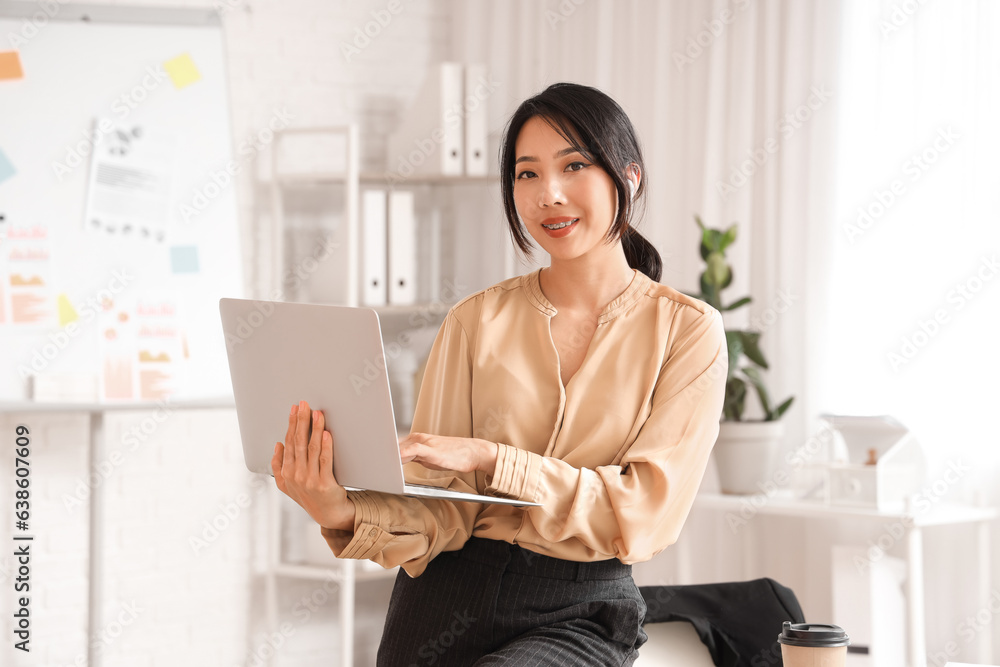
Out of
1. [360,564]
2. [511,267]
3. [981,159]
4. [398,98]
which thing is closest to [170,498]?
[360,564]

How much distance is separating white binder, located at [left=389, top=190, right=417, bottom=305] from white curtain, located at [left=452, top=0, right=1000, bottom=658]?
2.35 ft

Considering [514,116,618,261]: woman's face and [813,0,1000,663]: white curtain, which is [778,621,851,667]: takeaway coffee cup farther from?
[813,0,1000,663]: white curtain

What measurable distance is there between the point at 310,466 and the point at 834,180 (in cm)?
193

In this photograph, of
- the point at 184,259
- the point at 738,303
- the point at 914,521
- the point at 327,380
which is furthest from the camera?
the point at 184,259

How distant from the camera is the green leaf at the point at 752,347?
2607 mm

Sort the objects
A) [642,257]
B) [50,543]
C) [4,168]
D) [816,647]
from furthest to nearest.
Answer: [50,543] → [4,168] → [642,257] → [816,647]

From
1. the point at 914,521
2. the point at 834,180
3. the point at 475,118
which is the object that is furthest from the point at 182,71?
the point at 914,521

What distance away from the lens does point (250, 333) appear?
49.7 inches

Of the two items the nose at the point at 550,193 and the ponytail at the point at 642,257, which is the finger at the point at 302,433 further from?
the ponytail at the point at 642,257

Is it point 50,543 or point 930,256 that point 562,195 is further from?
point 50,543

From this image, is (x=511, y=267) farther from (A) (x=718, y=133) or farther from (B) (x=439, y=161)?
(A) (x=718, y=133)

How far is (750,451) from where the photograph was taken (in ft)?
8.57

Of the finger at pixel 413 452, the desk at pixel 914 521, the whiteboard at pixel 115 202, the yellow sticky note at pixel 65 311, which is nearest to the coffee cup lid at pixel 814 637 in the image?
the finger at pixel 413 452

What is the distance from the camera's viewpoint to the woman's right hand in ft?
4.05
